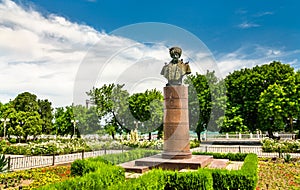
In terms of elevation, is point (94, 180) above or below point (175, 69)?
below

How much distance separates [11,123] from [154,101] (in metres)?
20.3

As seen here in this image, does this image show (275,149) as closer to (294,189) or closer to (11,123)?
(294,189)

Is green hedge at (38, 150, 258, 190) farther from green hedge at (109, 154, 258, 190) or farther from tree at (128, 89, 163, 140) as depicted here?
tree at (128, 89, 163, 140)

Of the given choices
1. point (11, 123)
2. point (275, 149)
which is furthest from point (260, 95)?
point (11, 123)

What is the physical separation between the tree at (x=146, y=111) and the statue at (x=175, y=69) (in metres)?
16.6

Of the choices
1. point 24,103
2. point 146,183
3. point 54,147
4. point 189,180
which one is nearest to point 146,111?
point 54,147

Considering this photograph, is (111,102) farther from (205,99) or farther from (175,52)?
(175,52)

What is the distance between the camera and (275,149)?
2117 centimetres

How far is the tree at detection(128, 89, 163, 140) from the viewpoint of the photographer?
3006 cm

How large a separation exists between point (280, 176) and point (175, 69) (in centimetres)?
658

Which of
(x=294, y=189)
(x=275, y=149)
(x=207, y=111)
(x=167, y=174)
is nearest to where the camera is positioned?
(x=167, y=174)

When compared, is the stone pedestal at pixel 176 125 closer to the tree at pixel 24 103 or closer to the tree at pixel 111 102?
the tree at pixel 111 102

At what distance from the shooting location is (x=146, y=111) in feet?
104

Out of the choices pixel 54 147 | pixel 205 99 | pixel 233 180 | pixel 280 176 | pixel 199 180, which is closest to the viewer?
pixel 199 180
